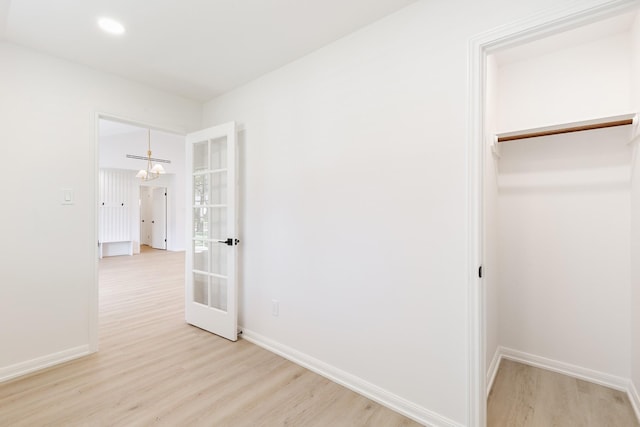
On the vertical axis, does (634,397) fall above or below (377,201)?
below

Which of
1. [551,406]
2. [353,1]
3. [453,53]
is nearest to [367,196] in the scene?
[453,53]

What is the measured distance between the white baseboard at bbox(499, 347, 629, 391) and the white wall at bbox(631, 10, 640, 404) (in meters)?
0.15

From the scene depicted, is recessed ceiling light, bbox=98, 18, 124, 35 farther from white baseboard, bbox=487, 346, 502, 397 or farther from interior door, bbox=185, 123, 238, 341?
white baseboard, bbox=487, 346, 502, 397

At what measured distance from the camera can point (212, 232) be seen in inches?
127

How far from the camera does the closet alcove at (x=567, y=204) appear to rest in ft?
7.02

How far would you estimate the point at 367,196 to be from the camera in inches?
82.0

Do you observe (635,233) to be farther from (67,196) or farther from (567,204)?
(67,196)

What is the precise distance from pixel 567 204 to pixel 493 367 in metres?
1.45

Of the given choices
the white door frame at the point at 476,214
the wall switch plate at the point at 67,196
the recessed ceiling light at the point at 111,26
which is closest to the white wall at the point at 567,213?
the white door frame at the point at 476,214

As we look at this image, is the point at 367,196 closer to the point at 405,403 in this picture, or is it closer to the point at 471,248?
the point at 471,248

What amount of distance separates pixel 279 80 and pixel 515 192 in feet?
7.68

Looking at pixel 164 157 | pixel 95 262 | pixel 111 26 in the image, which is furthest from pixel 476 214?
pixel 164 157

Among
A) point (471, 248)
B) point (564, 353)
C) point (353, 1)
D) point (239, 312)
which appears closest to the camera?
point (471, 248)

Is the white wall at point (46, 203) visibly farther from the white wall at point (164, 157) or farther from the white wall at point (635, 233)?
the white wall at point (164, 157)
